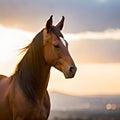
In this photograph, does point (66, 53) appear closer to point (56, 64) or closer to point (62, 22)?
point (56, 64)

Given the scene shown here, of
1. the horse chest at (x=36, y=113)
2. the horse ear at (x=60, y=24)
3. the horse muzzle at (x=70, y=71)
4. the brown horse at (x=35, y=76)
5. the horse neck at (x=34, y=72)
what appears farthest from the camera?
the horse ear at (x=60, y=24)

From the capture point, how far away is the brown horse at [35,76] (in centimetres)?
1107

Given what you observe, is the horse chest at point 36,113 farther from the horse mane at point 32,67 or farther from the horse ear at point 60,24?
the horse ear at point 60,24

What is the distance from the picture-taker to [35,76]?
37.2ft

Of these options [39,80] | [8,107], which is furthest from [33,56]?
[8,107]

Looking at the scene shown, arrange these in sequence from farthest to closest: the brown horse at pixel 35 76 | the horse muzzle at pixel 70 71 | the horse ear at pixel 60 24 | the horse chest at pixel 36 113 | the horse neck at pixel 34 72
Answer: the horse ear at pixel 60 24 < the horse neck at pixel 34 72 < the horse chest at pixel 36 113 < the brown horse at pixel 35 76 < the horse muzzle at pixel 70 71

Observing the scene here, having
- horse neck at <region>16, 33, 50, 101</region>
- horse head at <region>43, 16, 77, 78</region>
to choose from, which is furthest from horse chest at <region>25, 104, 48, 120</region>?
horse head at <region>43, 16, 77, 78</region>

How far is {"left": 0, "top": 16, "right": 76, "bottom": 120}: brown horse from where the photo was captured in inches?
436

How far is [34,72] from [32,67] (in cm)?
11

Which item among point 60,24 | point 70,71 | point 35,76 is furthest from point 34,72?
point 60,24

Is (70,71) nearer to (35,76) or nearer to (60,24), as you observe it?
(35,76)

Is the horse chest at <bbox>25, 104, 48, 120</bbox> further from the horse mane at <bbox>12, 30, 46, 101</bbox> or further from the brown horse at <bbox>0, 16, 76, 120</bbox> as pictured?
the horse mane at <bbox>12, 30, 46, 101</bbox>

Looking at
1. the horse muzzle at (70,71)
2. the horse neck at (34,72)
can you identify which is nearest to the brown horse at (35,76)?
the horse neck at (34,72)

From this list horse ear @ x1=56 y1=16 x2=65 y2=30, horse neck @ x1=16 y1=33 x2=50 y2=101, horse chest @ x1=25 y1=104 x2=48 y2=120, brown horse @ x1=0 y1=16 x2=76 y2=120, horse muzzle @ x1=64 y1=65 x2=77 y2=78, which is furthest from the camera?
horse ear @ x1=56 y1=16 x2=65 y2=30
